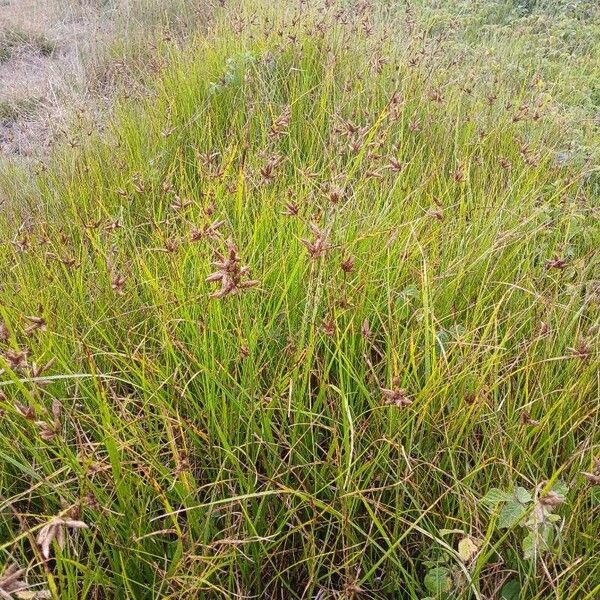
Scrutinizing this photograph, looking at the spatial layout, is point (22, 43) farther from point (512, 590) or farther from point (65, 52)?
point (512, 590)

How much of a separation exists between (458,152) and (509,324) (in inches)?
51.8

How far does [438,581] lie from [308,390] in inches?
18.8

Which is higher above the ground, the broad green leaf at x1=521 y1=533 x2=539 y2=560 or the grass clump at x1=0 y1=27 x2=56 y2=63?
the grass clump at x1=0 y1=27 x2=56 y2=63

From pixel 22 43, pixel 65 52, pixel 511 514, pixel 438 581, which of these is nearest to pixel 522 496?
pixel 511 514

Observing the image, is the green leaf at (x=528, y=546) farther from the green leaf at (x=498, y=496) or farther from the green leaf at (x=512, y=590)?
the green leaf at (x=512, y=590)

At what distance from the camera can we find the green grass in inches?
41.9

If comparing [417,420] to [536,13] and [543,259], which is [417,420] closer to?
[543,259]

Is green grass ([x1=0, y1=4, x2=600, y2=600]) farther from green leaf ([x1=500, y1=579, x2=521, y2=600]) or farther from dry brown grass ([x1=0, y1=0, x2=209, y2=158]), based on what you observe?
dry brown grass ([x1=0, y1=0, x2=209, y2=158])

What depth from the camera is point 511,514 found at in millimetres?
967

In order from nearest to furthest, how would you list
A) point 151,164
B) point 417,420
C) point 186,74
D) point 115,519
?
point 115,519, point 417,420, point 151,164, point 186,74

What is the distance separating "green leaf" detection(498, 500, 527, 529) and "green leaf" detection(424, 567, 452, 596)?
161 millimetres

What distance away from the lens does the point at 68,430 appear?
1.37 meters

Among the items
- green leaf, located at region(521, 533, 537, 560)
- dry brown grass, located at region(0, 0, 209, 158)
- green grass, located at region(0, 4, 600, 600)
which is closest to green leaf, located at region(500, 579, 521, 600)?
green grass, located at region(0, 4, 600, 600)

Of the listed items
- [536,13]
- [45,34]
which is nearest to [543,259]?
[536,13]
